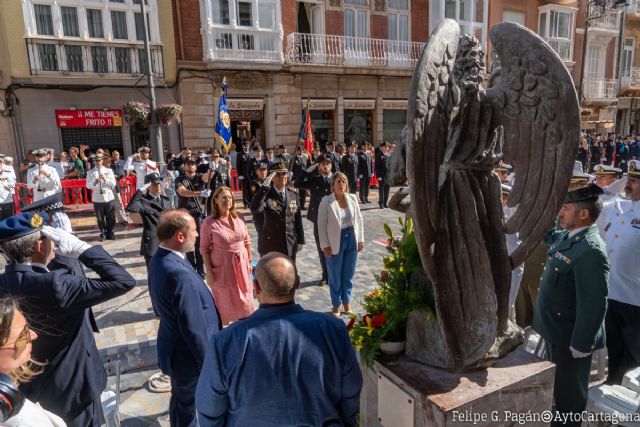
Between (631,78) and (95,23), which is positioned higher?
(95,23)

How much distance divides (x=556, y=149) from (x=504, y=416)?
4.90ft

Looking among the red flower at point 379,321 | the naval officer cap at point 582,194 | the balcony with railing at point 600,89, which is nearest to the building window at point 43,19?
the red flower at point 379,321

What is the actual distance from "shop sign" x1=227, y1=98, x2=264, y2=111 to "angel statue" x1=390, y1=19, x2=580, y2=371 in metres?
15.4

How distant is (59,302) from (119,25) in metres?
16.0

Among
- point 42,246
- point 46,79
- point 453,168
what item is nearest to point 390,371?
point 453,168

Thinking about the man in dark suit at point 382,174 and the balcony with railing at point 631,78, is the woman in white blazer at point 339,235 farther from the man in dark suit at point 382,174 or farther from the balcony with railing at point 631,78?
the balcony with railing at point 631,78

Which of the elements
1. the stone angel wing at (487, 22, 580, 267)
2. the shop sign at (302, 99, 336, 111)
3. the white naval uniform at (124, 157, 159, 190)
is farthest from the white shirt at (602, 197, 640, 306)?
the shop sign at (302, 99, 336, 111)

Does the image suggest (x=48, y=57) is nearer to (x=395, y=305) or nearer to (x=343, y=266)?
(x=343, y=266)

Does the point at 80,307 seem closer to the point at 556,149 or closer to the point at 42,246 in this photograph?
the point at 42,246

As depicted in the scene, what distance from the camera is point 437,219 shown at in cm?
239

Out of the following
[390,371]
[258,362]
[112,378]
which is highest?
[258,362]

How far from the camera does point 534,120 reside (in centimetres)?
234

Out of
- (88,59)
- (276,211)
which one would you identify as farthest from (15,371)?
(88,59)

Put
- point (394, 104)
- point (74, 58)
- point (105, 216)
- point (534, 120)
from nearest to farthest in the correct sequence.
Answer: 1. point (534, 120)
2. point (105, 216)
3. point (74, 58)
4. point (394, 104)
